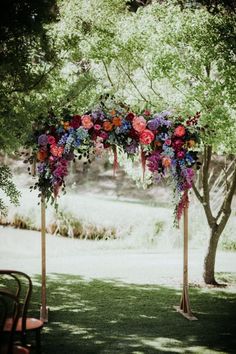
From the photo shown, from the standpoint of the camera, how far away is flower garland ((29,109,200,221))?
5973 millimetres

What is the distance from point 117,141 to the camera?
6.14m

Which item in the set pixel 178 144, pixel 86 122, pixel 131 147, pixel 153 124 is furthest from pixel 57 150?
pixel 178 144

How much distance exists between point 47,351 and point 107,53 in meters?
5.12

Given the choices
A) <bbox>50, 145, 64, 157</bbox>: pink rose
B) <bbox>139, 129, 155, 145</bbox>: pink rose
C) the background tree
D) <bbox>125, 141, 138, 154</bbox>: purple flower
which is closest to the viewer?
<bbox>50, 145, 64, 157</bbox>: pink rose

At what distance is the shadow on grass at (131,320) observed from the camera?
5.24 meters

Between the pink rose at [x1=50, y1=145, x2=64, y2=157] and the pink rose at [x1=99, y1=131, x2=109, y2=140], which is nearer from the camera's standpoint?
the pink rose at [x1=50, y1=145, x2=64, y2=157]


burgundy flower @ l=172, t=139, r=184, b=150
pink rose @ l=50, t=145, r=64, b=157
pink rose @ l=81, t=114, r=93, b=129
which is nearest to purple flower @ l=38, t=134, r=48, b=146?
pink rose @ l=50, t=145, r=64, b=157

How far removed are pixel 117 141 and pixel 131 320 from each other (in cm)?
245

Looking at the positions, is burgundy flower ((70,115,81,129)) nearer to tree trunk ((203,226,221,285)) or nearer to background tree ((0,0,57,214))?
background tree ((0,0,57,214))

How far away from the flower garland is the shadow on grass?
4.98 feet

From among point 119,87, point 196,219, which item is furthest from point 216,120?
point 196,219

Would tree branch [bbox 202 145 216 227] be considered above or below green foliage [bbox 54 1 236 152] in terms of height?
below

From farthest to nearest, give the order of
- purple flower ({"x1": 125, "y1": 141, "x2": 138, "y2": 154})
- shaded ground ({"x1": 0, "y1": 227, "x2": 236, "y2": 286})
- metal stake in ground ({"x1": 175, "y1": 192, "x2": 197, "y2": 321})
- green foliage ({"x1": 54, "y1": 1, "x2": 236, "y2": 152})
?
shaded ground ({"x1": 0, "y1": 227, "x2": 236, "y2": 286}) → green foliage ({"x1": 54, "y1": 1, "x2": 236, "y2": 152}) → metal stake in ground ({"x1": 175, "y1": 192, "x2": 197, "y2": 321}) → purple flower ({"x1": 125, "y1": 141, "x2": 138, "y2": 154})

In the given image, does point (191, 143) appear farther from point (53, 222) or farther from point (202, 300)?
point (53, 222)
